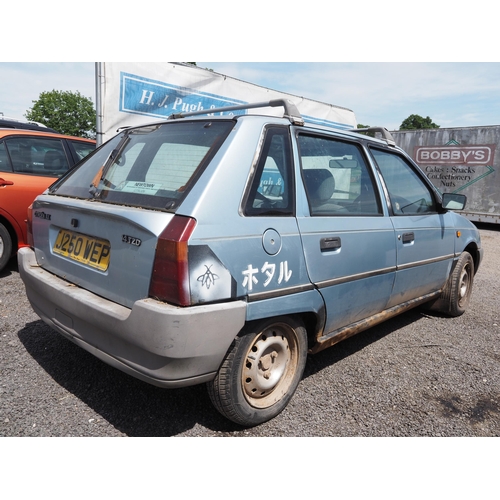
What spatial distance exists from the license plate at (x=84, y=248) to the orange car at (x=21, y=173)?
2.70 m

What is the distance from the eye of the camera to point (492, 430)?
2525 millimetres

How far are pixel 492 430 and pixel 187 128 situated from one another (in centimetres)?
257

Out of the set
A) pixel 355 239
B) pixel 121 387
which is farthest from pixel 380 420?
pixel 121 387

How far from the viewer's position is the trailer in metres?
12.1

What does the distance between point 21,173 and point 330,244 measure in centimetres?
411

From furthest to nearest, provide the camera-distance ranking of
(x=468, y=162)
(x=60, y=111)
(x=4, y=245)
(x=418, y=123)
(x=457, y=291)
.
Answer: (x=418, y=123) < (x=60, y=111) < (x=468, y=162) < (x=4, y=245) < (x=457, y=291)

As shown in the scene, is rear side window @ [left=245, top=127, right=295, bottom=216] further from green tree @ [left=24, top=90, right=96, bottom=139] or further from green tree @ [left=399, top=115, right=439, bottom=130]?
green tree @ [left=399, top=115, right=439, bottom=130]

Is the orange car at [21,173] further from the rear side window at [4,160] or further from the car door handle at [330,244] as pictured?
the car door handle at [330,244]

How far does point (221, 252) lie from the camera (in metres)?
1.99

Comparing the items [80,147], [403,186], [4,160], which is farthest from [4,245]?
[403,186]

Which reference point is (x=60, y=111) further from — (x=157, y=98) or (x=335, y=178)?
(x=335, y=178)

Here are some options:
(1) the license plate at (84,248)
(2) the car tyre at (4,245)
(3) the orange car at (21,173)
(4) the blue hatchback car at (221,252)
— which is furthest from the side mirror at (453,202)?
(2) the car tyre at (4,245)

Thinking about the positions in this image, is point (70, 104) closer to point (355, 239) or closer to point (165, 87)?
point (165, 87)

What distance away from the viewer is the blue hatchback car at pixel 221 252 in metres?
1.95
